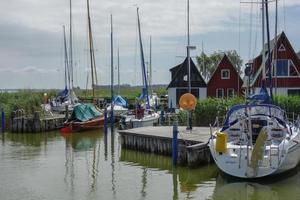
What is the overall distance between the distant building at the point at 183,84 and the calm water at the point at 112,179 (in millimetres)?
24610

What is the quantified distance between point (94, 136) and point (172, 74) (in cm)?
1988

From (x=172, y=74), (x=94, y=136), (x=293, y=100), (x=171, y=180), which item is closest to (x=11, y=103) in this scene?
(x=94, y=136)

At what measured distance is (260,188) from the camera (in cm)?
1888

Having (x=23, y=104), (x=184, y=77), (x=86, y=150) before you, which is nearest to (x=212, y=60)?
(x=184, y=77)

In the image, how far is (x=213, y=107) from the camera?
34.7 metres

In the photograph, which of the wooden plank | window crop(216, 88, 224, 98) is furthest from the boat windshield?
window crop(216, 88, 224, 98)

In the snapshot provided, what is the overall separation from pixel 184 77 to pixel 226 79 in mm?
4967

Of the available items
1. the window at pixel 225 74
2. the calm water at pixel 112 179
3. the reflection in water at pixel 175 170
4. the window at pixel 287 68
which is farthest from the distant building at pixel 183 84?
the reflection in water at pixel 175 170

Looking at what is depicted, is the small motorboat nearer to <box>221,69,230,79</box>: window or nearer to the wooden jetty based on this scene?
the wooden jetty

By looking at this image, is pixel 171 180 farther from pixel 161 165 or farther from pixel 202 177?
pixel 161 165

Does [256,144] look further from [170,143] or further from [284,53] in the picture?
[284,53]

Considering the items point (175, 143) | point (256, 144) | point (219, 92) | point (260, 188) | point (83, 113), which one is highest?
point (219, 92)

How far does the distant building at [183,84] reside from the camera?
53.5 metres

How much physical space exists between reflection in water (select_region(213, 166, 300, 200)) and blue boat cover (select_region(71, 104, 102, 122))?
21824 mm
